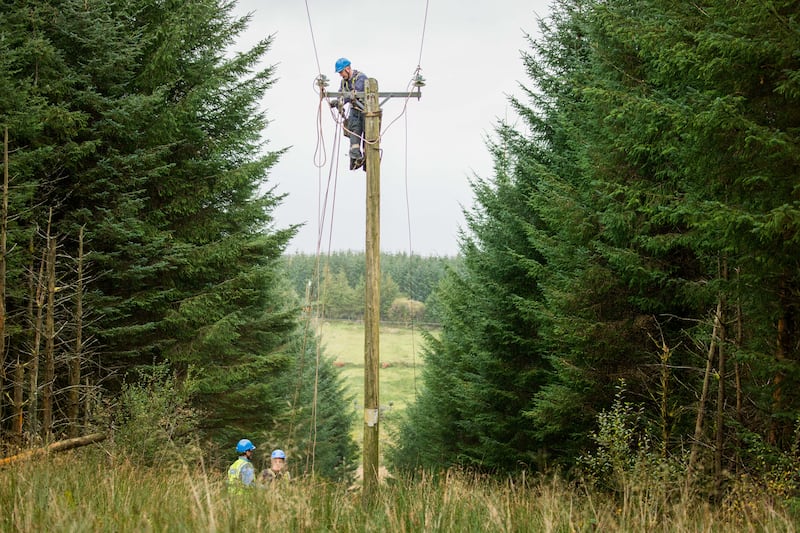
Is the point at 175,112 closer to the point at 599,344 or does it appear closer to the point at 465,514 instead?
the point at 599,344

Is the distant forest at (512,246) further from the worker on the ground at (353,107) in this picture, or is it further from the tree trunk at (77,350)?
the worker on the ground at (353,107)

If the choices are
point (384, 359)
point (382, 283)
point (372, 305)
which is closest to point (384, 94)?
point (372, 305)

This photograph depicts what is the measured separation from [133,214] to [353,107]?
6921mm

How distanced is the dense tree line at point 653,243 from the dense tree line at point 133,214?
18.4 feet

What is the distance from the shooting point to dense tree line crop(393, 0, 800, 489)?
18.7ft

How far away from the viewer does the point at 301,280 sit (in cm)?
9825

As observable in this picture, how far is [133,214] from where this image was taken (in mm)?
12469

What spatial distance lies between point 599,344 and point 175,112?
1077cm

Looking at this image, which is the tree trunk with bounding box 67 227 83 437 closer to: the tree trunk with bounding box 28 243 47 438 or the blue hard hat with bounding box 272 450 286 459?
the tree trunk with bounding box 28 243 47 438

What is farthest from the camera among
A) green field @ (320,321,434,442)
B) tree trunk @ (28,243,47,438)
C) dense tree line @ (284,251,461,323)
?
dense tree line @ (284,251,461,323)

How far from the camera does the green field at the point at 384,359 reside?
200ft

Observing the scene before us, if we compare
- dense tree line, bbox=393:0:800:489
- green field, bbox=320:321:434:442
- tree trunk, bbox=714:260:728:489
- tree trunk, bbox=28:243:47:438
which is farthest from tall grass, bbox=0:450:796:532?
green field, bbox=320:321:434:442

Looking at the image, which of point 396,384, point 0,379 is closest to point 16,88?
point 0,379

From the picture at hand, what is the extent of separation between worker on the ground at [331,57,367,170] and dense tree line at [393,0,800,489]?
3290 mm
